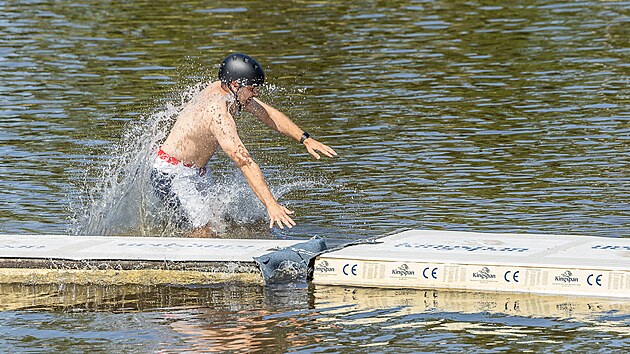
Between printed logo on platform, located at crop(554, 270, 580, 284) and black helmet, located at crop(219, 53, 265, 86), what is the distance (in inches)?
140

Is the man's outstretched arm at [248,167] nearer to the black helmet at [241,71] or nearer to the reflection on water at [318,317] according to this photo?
the black helmet at [241,71]

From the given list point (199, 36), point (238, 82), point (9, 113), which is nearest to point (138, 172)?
point (238, 82)

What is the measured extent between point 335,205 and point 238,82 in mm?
2535

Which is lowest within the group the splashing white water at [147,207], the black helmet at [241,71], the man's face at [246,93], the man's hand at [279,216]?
the man's hand at [279,216]

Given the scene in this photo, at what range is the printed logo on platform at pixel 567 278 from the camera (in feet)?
37.4

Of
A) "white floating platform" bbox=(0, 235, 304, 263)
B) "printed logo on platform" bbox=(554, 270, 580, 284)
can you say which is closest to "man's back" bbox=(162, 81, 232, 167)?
"white floating platform" bbox=(0, 235, 304, 263)

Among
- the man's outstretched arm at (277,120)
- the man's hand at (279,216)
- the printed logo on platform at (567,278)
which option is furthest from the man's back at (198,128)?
the printed logo on platform at (567,278)

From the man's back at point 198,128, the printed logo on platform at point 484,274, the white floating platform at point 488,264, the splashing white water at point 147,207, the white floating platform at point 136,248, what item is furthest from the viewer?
the splashing white water at point 147,207

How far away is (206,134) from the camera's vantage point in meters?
14.0

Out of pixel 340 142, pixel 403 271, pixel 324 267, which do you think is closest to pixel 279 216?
pixel 324 267

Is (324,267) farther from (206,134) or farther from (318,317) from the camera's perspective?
(206,134)

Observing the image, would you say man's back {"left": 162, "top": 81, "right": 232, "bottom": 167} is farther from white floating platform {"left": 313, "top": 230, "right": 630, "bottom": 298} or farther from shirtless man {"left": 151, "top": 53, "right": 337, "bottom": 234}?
white floating platform {"left": 313, "top": 230, "right": 630, "bottom": 298}

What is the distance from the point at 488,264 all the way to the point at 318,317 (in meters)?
1.45

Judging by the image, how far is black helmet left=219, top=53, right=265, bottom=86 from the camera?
1354 centimetres
